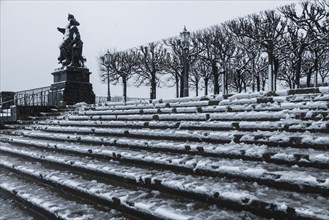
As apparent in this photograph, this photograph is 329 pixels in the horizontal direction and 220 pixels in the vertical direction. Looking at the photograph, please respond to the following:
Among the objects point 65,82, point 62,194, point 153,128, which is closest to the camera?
point 62,194

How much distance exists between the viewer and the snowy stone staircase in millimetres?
3438

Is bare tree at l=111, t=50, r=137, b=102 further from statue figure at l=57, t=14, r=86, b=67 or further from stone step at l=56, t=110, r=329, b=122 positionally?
stone step at l=56, t=110, r=329, b=122

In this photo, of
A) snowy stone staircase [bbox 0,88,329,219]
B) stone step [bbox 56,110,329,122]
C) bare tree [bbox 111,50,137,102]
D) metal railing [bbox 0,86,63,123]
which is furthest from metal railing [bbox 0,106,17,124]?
bare tree [bbox 111,50,137,102]

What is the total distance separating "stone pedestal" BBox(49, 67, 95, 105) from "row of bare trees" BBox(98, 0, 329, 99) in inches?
205

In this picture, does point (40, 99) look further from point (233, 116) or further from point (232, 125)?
point (232, 125)

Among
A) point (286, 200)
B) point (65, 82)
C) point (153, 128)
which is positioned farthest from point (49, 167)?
point (65, 82)

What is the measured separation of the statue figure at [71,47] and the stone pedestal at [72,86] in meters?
0.49

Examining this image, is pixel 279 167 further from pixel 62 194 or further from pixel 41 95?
pixel 41 95

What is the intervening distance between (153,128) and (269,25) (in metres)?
24.2

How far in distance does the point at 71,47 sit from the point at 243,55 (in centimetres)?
2053

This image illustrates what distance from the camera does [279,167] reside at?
3.93 metres

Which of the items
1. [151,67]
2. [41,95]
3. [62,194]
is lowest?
[62,194]

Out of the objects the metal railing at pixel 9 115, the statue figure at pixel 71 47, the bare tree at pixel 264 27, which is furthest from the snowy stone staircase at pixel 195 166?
the bare tree at pixel 264 27

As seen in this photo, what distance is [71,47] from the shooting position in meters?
16.7
